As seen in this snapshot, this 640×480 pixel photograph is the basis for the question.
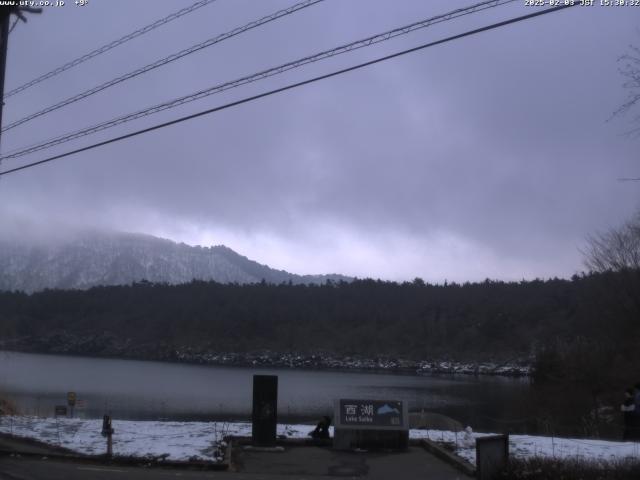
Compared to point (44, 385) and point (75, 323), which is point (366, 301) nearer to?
point (75, 323)

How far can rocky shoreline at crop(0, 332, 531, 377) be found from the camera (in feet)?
422

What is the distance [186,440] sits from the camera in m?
17.9

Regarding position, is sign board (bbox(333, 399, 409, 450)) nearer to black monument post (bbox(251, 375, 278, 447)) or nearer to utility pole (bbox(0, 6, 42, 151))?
black monument post (bbox(251, 375, 278, 447))

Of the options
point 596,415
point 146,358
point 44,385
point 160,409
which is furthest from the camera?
point 146,358

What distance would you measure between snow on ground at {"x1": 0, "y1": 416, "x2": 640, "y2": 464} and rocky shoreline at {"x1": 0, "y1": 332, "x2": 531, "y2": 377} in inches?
3799

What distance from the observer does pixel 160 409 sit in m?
42.8

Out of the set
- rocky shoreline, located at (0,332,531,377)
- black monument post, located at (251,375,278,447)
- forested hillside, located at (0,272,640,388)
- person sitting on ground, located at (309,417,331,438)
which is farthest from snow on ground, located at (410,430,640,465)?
rocky shoreline, located at (0,332,531,377)

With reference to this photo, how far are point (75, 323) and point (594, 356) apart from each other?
157 metres

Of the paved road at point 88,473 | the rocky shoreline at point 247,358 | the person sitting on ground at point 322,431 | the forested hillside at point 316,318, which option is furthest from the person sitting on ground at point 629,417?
the rocky shoreline at point 247,358

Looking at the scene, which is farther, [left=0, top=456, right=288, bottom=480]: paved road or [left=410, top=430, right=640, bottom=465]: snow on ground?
[left=410, top=430, right=640, bottom=465]: snow on ground

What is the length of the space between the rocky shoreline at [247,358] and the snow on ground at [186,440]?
317 ft

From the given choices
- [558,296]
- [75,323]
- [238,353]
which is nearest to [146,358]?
[238,353]

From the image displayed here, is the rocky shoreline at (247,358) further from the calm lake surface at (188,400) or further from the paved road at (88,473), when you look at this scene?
the paved road at (88,473)

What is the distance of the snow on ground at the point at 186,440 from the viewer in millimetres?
15797
